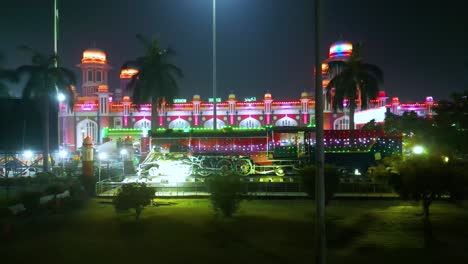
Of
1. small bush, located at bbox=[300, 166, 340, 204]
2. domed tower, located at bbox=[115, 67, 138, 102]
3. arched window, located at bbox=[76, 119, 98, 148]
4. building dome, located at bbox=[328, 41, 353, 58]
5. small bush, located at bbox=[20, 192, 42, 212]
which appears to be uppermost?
building dome, located at bbox=[328, 41, 353, 58]

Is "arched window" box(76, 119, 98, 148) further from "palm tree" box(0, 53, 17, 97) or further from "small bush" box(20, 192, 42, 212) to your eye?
"small bush" box(20, 192, 42, 212)

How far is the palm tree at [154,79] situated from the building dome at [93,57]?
3459 centimetres

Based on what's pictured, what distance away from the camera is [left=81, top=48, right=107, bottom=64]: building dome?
6962 centimetres

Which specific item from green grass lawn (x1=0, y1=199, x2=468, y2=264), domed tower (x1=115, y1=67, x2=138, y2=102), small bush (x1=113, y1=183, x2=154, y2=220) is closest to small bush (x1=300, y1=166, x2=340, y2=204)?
green grass lawn (x1=0, y1=199, x2=468, y2=264)

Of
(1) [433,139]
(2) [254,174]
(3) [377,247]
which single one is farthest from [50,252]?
(2) [254,174]

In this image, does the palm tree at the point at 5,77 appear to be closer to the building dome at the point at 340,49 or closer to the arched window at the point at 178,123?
the arched window at the point at 178,123

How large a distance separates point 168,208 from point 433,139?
403 inches

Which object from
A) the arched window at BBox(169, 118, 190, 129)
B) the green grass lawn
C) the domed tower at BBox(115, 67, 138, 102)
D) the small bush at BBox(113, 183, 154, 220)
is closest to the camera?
the green grass lawn

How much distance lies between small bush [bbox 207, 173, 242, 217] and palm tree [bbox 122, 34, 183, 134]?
22.9 m

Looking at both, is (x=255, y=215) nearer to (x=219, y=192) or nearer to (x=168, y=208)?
(x=219, y=192)

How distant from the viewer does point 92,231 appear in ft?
41.2

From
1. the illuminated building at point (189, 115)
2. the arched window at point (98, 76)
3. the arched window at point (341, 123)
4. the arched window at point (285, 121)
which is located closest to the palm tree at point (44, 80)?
the illuminated building at point (189, 115)

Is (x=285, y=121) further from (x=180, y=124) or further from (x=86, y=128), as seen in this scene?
(x=86, y=128)

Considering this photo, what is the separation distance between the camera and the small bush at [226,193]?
557 inches
